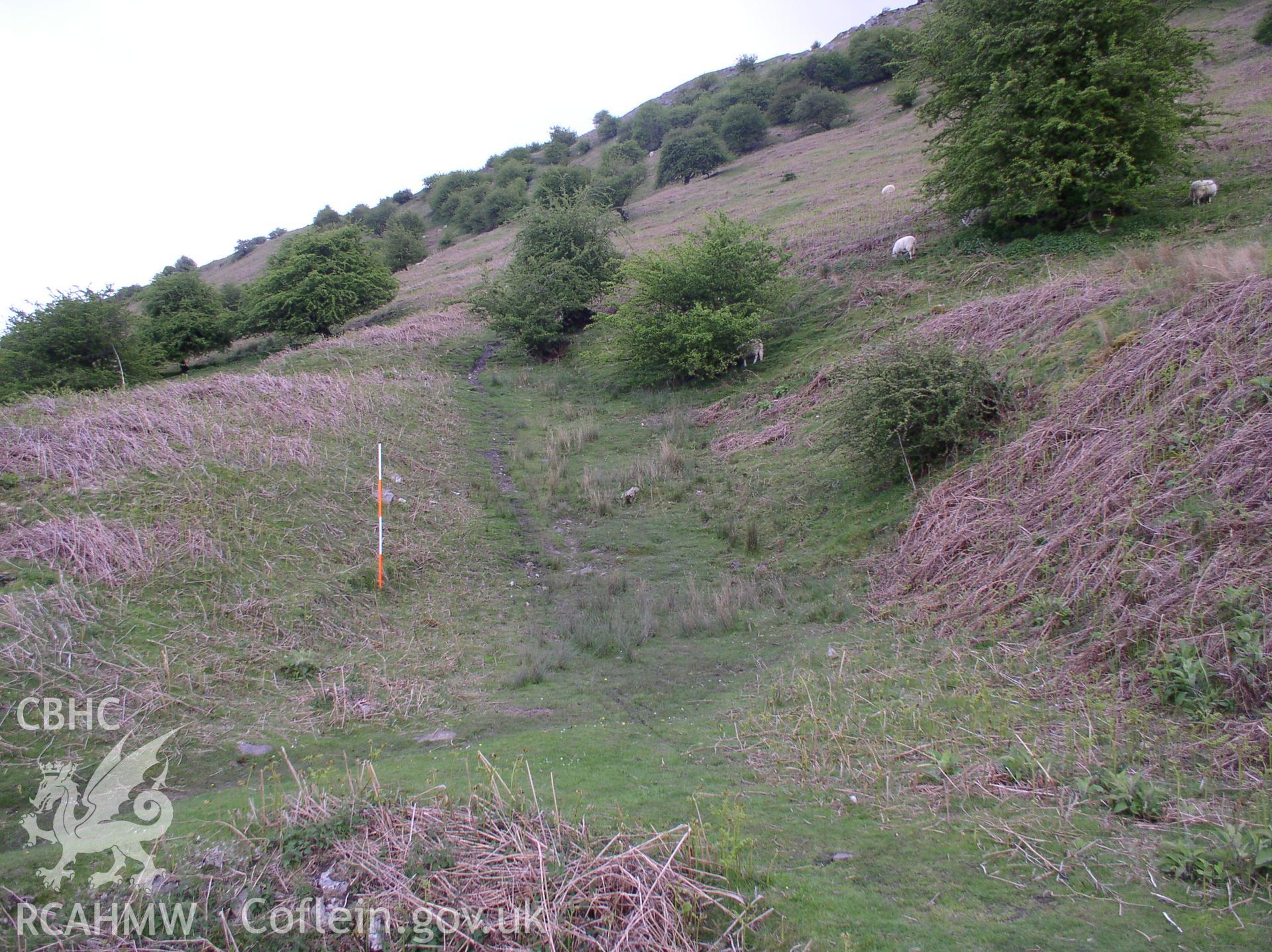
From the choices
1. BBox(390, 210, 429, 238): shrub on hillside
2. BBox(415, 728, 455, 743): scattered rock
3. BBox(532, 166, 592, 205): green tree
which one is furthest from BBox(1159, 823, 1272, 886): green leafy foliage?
BBox(390, 210, 429, 238): shrub on hillside

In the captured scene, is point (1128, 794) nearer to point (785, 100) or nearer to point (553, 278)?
point (553, 278)

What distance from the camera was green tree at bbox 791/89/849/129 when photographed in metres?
61.0

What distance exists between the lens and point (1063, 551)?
7.36 meters

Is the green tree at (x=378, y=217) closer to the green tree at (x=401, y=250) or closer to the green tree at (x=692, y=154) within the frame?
the green tree at (x=401, y=250)

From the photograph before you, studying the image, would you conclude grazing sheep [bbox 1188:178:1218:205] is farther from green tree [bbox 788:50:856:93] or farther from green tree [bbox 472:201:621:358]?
green tree [bbox 788:50:856:93]

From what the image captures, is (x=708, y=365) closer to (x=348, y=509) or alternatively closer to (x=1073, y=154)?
(x=1073, y=154)

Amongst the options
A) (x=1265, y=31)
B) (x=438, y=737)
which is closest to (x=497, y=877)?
(x=438, y=737)

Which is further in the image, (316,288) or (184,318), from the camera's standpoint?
(184,318)

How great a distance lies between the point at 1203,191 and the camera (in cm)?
1609

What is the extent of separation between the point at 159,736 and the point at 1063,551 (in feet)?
29.0

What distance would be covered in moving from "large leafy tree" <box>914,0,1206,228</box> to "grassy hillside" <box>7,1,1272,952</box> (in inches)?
45.1

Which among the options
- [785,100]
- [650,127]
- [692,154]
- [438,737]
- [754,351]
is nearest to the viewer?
[438,737]

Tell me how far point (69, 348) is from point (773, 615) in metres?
30.8

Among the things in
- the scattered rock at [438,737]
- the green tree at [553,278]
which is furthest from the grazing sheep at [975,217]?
the scattered rock at [438,737]
